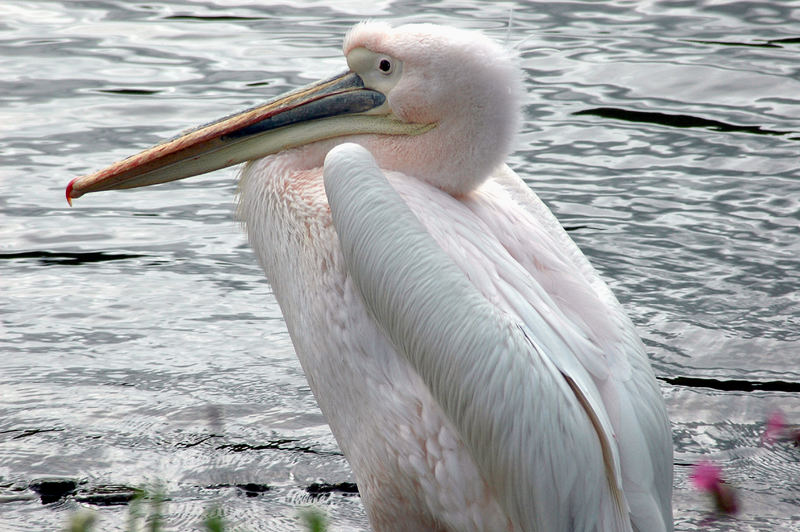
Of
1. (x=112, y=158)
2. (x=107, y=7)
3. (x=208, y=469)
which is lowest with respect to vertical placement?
(x=208, y=469)

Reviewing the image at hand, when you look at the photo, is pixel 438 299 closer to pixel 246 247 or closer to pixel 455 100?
pixel 455 100

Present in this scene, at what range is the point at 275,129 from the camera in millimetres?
3053

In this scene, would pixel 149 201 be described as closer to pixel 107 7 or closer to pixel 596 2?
pixel 107 7

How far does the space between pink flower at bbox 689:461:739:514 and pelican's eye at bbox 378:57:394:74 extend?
137 cm

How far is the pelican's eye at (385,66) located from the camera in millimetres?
2949

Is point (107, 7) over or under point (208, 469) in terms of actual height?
over

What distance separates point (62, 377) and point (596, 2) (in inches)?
195

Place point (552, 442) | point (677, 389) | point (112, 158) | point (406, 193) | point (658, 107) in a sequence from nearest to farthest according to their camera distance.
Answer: point (552, 442) < point (406, 193) < point (677, 389) < point (112, 158) < point (658, 107)

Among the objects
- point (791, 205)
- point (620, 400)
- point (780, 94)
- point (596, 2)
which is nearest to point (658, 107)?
point (780, 94)

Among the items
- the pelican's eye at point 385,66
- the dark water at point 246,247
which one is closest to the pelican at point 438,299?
the pelican's eye at point 385,66

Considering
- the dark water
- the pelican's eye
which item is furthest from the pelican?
the dark water

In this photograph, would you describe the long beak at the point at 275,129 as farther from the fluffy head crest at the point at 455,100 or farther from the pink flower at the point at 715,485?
the pink flower at the point at 715,485

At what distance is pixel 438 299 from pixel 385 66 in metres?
0.73

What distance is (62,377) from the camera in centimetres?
410
